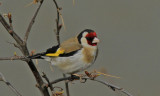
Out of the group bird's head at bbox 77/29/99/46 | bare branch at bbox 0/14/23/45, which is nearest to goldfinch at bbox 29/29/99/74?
bird's head at bbox 77/29/99/46

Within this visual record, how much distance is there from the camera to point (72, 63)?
3084 millimetres

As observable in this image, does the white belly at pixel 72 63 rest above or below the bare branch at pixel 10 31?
below

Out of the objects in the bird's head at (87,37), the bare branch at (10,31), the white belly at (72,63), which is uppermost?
the bare branch at (10,31)

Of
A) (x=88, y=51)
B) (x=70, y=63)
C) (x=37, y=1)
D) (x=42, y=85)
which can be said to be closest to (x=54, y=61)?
(x=70, y=63)

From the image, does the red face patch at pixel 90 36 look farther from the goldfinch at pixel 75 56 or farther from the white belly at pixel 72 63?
the white belly at pixel 72 63

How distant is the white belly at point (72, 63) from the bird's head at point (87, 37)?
13 centimetres

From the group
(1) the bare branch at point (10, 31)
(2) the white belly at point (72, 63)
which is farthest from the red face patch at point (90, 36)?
(1) the bare branch at point (10, 31)

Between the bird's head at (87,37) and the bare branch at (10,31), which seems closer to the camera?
the bare branch at (10,31)

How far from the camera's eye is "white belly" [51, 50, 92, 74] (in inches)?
121

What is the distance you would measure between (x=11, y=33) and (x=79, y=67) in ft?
3.70

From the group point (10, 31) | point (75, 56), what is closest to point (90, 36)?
point (75, 56)

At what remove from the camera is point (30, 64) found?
7.12 ft

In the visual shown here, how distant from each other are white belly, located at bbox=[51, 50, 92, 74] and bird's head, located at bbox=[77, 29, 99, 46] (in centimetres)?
13

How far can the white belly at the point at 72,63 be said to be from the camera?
3.07 meters
